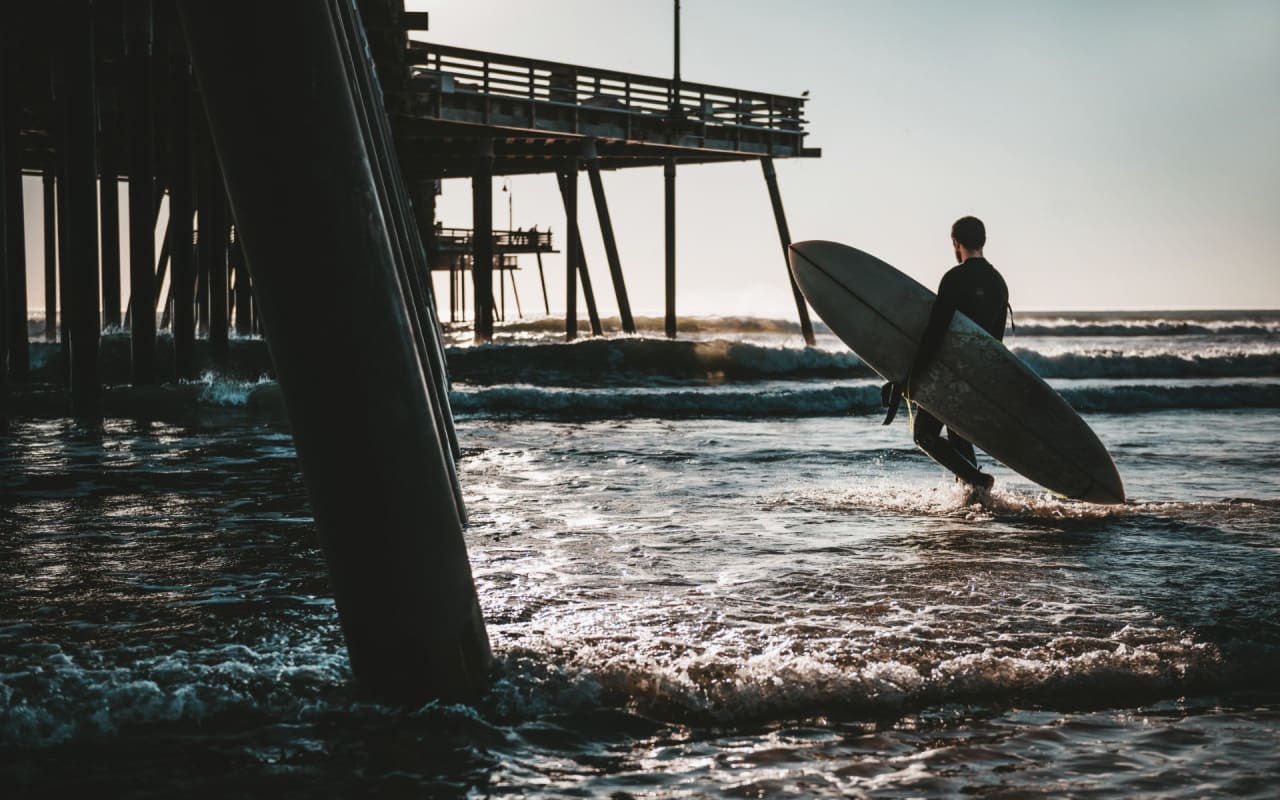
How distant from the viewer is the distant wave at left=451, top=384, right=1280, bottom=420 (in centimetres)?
1394

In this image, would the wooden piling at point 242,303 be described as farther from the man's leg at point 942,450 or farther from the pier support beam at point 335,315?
the pier support beam at point 335,315

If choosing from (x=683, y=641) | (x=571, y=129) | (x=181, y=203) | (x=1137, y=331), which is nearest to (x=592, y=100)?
(x=571, y=129)

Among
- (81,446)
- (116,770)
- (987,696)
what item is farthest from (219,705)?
(81,446)

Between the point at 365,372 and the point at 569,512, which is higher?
the point at 365,372

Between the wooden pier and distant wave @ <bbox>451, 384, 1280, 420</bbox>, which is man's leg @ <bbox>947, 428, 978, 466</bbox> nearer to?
distant wave @ <bbox>451, 384, 1280, 420</bbox>

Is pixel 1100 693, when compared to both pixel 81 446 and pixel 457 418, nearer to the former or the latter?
pixel 81 446

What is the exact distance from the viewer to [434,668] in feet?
8.23

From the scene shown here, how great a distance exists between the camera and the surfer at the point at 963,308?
20.1ft

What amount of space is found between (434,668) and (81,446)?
713cm

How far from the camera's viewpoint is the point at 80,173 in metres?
9.35

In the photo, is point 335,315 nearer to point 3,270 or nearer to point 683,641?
point 683,641

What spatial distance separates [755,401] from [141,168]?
776 centimetres

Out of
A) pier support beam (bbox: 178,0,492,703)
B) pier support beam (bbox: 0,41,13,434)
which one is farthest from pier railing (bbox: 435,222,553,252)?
pier support beam (bbox: 178,0,492,703)

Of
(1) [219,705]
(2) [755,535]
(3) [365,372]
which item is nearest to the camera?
(3) [365,372]
